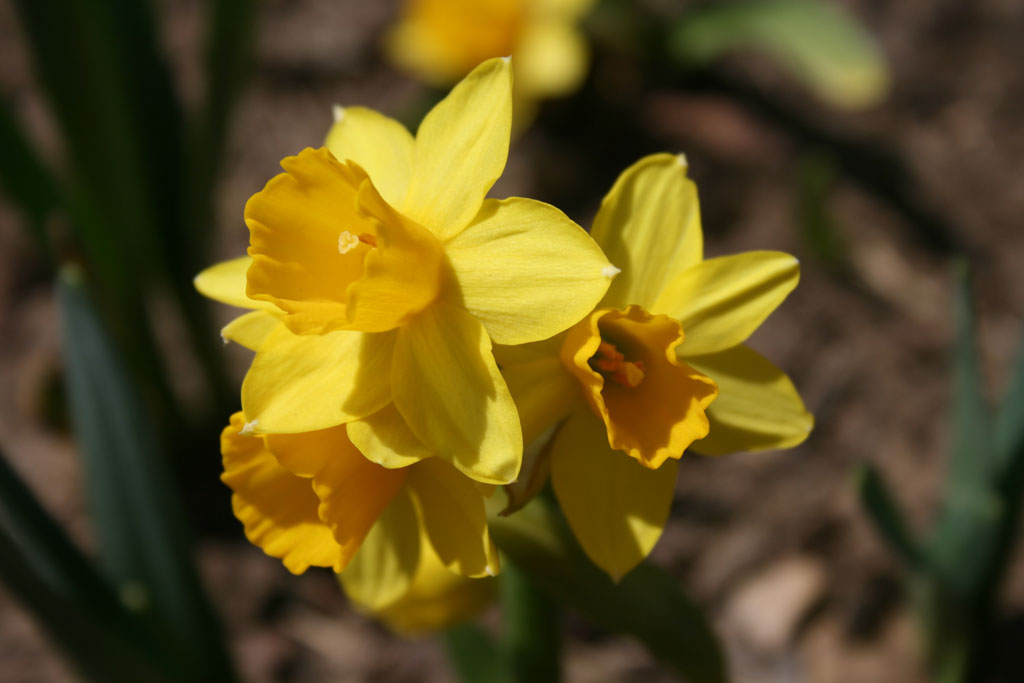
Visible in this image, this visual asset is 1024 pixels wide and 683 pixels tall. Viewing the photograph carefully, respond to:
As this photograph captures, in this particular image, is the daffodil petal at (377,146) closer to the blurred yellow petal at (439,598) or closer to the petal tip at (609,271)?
the petal tip at (609,271)

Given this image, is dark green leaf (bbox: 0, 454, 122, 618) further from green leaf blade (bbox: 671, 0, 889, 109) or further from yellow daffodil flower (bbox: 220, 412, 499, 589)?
green leaf blade (bbox: 671, 0, 889, 109)

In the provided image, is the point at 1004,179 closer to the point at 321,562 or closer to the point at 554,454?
the point at 554,454

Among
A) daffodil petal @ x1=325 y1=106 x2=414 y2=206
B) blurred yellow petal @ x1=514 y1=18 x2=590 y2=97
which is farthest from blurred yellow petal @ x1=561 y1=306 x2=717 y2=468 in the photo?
blurred yellow petal @ x1=514 y1=18 x2=590 y2=97

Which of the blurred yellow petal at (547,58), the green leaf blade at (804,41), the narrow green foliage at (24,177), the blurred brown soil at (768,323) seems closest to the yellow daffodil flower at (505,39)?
the blurred yellow petal at (547,58)

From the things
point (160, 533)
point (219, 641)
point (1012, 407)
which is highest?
point (1012, 407)

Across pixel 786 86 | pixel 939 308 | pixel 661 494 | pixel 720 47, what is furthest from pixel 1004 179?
pixel 661 494

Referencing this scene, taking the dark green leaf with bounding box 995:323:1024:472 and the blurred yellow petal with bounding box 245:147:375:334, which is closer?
the blurred yellow petal with bounding box 245:147:375:334

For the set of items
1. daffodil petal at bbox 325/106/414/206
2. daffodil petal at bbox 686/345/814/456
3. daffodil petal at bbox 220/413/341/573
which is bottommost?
daffodil petal at bbox 220/413/341/573
